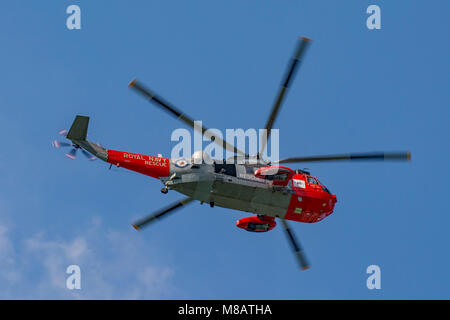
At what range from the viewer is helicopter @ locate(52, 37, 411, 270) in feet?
98.2

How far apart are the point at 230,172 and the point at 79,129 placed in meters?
7.44

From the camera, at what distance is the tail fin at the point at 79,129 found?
29938mm

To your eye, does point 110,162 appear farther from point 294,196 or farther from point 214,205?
point 294,196

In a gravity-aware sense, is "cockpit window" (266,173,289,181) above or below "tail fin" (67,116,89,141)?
below

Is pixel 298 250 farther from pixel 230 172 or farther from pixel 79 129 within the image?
pixel 79 129

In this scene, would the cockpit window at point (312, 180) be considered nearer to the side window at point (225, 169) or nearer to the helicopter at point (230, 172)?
the helicopter at point (230, 172)

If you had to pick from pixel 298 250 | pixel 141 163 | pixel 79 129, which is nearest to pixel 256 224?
pixel 298 250

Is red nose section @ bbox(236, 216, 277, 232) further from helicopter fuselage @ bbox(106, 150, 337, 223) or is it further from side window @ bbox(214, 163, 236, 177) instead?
side window @ bbox(214, 163, 236, 177)

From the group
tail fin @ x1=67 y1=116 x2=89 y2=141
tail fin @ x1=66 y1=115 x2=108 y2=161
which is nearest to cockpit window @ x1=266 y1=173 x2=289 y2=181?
tail fin @ x1=66 y1=115 x2=108 y2=161

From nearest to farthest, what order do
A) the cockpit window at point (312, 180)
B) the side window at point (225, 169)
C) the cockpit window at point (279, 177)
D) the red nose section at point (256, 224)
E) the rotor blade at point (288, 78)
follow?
the rotor blade at point (288, 78) → the side window at point (225, 169) → the cockpit window at point (279, 177) → the cockpit window at point (312, 180) → the red nose section at point (256, 224)

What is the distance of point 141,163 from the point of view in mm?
30781

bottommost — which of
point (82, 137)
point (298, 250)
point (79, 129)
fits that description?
point (298, 250)

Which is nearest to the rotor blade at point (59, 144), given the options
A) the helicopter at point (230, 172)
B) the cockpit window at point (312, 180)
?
the helicopter at point (230, 172)

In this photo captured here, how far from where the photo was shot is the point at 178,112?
94.2 ft
